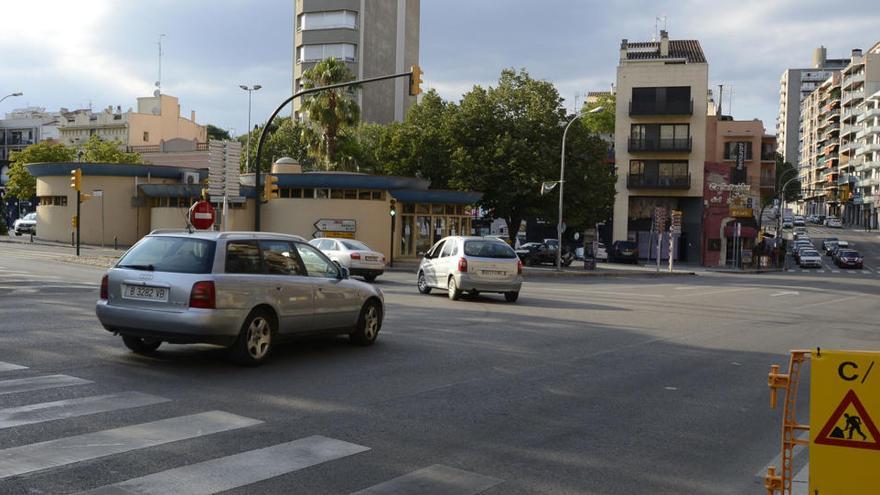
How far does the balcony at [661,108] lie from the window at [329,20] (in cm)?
2488

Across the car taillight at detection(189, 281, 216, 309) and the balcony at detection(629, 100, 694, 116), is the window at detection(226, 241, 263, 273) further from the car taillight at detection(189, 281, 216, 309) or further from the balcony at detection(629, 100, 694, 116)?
the balcony at detection(629, 100, 694, 116)

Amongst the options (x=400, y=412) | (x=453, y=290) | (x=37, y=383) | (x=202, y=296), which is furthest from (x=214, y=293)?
(x=453, y=290)

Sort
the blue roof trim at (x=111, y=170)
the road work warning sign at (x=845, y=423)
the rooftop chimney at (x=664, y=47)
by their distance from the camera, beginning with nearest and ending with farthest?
the road work warning sign at (x=845, y=423), the blue roof trim at (x=111, y=170), the rooftop chimney at (x=664, y=47)

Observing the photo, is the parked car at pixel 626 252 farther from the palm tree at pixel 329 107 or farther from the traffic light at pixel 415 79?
the traffic light at pixel 415 79

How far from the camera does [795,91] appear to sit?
595 ft

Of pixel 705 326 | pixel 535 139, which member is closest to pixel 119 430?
pixel 705 326

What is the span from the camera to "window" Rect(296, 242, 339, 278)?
10.9m

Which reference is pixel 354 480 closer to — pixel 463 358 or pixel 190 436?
pixel 190 436

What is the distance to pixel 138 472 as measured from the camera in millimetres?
5402

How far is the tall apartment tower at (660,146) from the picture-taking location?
67.2m

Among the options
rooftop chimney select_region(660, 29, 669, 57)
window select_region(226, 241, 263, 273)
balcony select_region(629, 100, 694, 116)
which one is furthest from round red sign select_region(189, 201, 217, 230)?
rooftop chimney select_region(660, 29, 669, 57)

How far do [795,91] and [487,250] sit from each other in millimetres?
181528

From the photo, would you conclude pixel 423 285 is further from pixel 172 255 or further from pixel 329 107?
pixel 329 107

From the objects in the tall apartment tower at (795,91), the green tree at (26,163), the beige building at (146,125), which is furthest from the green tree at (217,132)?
the tall apartment tower at (795,91)
